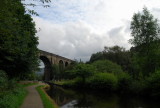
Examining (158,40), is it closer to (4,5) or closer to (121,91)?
(121,91)

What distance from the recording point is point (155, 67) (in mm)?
23250

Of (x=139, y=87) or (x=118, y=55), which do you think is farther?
(x=118, y=55)

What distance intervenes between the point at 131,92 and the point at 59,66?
48431 millimetres

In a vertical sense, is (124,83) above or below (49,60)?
below

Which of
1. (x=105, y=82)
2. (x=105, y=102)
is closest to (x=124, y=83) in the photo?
(x=105, y=82)

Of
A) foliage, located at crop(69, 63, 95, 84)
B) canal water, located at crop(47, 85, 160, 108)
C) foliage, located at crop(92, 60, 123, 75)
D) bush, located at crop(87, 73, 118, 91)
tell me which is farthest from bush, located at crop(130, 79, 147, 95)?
foliage, located at crop(92, 60, 123, 75)

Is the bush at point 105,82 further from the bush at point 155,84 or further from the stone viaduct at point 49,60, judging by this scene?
the stone viaduct at point 49,60

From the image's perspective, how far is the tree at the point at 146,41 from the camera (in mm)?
23578

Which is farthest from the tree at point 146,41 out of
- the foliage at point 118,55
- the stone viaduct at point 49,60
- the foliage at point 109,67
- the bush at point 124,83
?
the stone viaduct at point 49,60

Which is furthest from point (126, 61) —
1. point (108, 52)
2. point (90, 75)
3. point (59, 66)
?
point (59, 66)

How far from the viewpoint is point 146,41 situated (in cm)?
2483

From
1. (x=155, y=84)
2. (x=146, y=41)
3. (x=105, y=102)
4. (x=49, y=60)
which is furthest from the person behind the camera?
(x=49, y=60)

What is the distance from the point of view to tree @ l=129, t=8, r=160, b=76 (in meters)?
23.6

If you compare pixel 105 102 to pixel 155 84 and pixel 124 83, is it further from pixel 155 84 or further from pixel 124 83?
pixel 124 83
